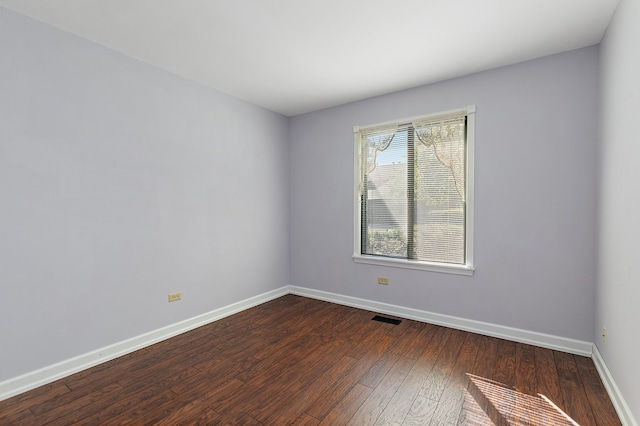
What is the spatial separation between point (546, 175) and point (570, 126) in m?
0.47

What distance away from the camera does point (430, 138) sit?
3.53m

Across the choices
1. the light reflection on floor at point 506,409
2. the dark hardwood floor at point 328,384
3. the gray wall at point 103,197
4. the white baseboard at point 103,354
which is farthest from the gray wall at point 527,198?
the gray wall at point 103,197

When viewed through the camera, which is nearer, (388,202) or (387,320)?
(387,320)

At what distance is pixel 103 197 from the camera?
8.70 ft

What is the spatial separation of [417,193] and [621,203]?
6.09ft

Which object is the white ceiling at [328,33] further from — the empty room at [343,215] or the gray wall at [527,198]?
the gray wall at [527,198]

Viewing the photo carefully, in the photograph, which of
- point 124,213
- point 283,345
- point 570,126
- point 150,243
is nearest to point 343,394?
point 283,345

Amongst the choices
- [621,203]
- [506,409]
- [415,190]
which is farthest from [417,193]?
[506,409]

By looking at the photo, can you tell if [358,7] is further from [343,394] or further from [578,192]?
[343,394]

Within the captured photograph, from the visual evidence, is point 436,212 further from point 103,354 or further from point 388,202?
point 103,354

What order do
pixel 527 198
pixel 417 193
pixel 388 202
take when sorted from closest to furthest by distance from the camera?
pixel 527 198 < pixel 417 193 < pixel 388 202

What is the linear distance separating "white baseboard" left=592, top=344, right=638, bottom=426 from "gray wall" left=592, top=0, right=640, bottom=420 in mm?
49

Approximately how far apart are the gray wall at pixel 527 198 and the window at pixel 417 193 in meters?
0.13

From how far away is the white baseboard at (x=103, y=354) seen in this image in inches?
86.1
